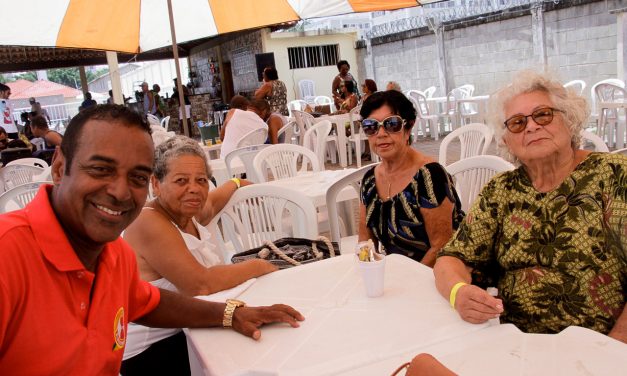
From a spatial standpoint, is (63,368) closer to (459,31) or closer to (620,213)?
(620,213)

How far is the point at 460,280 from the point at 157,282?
1.12 metres

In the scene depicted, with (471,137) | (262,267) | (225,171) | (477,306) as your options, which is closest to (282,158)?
(225,171)

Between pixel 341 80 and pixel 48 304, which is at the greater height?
pixel 341 80

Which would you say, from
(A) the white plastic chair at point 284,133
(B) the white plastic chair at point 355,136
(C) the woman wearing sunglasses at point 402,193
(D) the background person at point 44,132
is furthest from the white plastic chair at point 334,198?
(D) the background person at point 44,132

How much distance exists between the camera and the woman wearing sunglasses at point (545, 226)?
5.69 ft

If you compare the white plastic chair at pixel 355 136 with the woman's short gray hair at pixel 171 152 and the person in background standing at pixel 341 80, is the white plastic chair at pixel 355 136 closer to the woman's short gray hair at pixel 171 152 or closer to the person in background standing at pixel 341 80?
the person in background standing at pixel 341 80

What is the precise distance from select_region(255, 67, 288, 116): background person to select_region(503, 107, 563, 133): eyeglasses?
311 inches

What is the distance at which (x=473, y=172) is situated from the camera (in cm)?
320

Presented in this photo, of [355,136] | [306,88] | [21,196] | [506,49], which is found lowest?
[355,136]

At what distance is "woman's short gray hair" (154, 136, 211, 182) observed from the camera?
7.45ft

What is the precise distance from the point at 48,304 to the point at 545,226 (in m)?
1.52

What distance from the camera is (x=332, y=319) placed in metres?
1.62

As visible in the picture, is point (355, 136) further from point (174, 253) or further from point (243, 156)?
point (174, 253)

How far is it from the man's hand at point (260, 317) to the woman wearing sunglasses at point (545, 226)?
48cm
